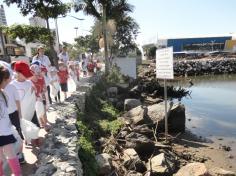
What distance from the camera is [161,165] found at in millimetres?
8477

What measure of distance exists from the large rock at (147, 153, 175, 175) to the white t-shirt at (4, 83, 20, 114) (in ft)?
11.8

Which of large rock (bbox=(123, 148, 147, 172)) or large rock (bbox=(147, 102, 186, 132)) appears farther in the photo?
large rock (bbox=(147, 102, 186, 132))

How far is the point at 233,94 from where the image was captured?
94.0 ft

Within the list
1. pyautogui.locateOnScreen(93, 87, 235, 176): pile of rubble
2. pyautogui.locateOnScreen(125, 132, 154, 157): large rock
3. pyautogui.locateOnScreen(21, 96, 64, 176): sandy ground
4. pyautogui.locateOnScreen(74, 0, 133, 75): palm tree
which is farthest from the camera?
pyautogui.locateOnScreen(74, 0, 133, 75): palm tree

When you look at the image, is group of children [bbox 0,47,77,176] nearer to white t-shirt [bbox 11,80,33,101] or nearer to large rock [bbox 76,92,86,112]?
white t-shirt [bbox 11,80,33,101]

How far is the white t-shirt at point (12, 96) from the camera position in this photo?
6.02 m

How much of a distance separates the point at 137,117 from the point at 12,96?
776 cm

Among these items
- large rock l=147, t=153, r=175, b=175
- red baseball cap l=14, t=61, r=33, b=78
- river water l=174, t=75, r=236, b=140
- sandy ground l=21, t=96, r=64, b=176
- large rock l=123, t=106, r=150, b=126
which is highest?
red baseball cap l=14, t=61, r=33, b=78

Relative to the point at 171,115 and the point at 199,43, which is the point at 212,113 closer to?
the point at 171,115

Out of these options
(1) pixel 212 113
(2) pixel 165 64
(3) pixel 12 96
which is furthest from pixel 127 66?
(3) pixel 12 96

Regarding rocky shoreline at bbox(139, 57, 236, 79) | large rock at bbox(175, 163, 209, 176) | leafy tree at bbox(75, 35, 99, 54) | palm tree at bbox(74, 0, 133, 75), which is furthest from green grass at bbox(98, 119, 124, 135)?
leafy tree at bbox(75, 35, 99, 54)

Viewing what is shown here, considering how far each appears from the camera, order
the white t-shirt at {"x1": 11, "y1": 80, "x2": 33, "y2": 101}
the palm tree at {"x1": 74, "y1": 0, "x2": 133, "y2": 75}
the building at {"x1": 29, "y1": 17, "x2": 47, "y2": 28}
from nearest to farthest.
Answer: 1. the white t-shirt at {"x1": 11, "y1": 80, "x2": 33, "y2": 101}
2. the building at {"x1": 29, "y1": 17, "x2": 47, "y2": 28}
3. the palm tree at {"x1": 74, "y1": 0, "x2": 133, "y2": 75}

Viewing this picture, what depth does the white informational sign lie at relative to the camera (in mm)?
11312

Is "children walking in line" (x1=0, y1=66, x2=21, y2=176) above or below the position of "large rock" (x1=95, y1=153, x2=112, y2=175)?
above
